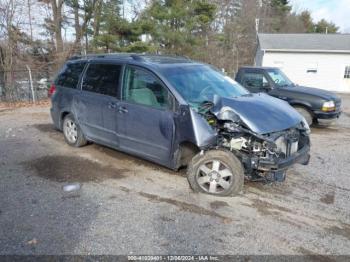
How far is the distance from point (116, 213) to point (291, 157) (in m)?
2.44

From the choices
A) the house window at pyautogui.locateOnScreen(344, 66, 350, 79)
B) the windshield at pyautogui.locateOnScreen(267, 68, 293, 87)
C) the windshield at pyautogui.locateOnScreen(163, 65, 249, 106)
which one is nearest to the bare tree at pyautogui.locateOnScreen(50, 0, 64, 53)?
the windshield at pyautogui.locateOnScreen(267, 68, 293, 87)

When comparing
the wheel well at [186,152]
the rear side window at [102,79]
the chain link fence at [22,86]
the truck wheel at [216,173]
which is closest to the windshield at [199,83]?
the wheel well at [186,152]

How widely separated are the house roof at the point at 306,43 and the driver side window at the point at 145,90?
800 inches

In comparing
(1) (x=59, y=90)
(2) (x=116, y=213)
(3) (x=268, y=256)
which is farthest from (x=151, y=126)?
(1) (x=59, y=90)

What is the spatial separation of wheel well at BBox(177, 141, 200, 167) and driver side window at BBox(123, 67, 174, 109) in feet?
1.97

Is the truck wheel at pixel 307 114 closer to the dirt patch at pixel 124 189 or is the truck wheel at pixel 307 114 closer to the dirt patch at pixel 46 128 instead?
the dirt patch at pixel 124 189

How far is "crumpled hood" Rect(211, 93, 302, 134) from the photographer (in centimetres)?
386

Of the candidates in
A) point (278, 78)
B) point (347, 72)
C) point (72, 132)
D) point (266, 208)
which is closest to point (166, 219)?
point (266, 208)

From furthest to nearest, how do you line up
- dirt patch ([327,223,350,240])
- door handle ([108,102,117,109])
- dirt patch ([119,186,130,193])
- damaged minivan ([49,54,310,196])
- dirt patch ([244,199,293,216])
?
door handle ([108,102,117,109]) < dirt patch ([119,186,130,193]) < damaged minivan ([49,54,310,196]) < dirt patch ([244,199,293,216]) < dirt patch ([327,223,350,240])

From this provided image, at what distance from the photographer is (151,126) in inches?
175

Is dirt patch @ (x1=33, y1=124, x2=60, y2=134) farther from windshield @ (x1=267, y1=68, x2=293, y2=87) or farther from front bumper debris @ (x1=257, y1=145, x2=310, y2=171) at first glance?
windshield @ (x1=267, y1=68, x2=293, y2=87)

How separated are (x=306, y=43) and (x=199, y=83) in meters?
22.0

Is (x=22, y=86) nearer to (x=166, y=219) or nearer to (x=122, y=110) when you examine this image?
(x=122, y=110)

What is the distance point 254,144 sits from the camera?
153 inches
